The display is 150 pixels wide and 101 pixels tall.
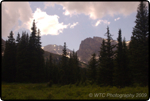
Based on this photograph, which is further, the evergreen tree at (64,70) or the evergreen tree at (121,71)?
the evergreen tree at (64,70)

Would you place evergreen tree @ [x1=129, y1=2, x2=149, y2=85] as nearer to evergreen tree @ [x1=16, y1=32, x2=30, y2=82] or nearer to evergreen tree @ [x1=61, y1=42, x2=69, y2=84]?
evergreen tree @ [x1=61, y1=42, x2=69, y2=84]

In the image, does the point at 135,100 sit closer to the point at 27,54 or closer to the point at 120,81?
the point at 120,81

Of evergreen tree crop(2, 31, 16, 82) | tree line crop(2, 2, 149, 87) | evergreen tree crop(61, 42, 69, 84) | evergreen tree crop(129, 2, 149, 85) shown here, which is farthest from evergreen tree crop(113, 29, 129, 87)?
evergreen tree crop(2, 31, 16, 82)

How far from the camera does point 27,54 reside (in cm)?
3212

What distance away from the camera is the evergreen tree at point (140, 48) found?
17.8m

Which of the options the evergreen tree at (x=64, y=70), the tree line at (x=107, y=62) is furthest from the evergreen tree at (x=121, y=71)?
the evergreen tree at (x=64, y=70)

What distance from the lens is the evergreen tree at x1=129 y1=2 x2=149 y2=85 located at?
17.8 metres

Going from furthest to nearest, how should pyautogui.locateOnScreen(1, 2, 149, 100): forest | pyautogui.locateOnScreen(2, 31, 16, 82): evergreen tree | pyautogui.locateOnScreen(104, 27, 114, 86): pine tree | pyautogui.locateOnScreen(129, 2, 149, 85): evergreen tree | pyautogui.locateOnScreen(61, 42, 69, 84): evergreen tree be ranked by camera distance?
pyautogui.locateOnScreen(61, 42, 69, 84): evergreen tree < pyautogui.locateOnScreen(2, 31, 16, 82): evergreen tree < pyautogui.locateOnScreen(104, 27, 114, 86): pine tree < pyautogui.locateOnScreen(1, 2, 149, 100): forest < pyautogui.locateOnScreen(129, 2, 149, 85): evergreen tree

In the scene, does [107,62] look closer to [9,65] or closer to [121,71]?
[121,71]

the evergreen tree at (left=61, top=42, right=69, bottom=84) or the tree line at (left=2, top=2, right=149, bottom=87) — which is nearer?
the tree line at (left=2, top=2, right=149, bottom=87)

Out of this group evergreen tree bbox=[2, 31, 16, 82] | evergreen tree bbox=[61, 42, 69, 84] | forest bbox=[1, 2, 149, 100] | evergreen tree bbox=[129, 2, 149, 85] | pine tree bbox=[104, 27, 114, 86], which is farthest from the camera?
evergreen tree bbox=[61, 42, 69, 84]

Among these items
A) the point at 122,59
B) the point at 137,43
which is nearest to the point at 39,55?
the point at 122,59

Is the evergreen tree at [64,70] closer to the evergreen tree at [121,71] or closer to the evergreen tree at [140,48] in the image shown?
the evergreen tree at [121,71]

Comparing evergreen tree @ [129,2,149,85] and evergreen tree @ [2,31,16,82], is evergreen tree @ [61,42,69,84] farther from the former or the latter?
evergreen tree @ [129,2,149,85]
